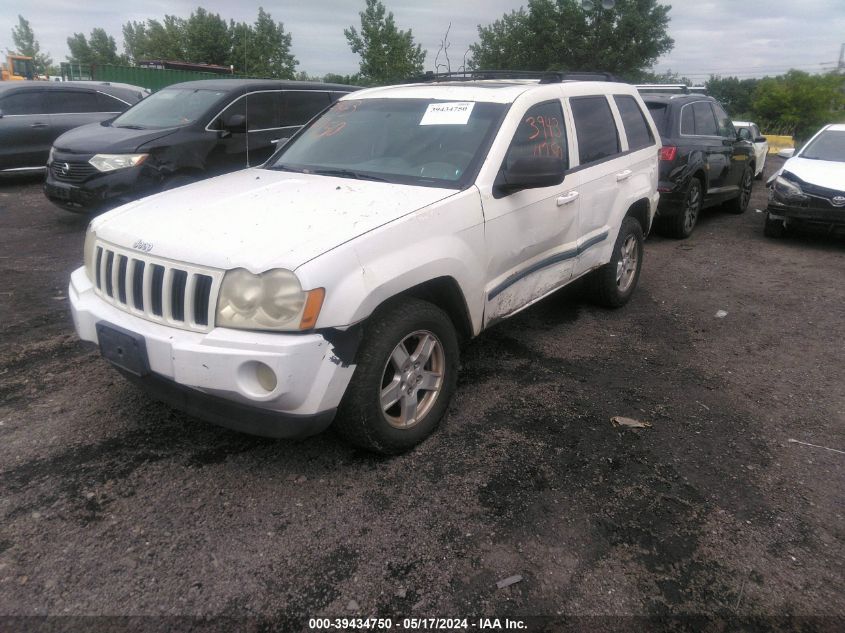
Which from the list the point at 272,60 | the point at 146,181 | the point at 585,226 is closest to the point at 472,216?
the point at 585,226

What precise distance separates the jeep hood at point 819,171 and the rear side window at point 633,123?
3364 mm

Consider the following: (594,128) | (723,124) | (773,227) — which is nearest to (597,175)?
(594,128)

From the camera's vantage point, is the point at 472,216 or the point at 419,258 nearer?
the point at 419,258

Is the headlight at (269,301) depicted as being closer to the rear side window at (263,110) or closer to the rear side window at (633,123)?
the rear side window at (633,123)

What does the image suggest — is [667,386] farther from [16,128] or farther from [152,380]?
[16,128]

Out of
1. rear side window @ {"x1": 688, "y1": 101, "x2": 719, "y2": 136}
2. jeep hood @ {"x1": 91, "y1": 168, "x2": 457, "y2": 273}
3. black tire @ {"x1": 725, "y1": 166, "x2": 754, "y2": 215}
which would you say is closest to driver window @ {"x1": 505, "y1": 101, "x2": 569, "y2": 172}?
jeep hood @ {"x1": 91, "y1": 168, "x2": 457, "y2": 273}

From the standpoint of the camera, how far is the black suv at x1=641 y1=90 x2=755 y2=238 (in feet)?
24.6

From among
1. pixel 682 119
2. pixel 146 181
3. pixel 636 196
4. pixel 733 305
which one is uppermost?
pixel 682 119

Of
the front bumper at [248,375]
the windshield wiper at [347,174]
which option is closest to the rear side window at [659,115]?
the windshield wiper at [347,174]

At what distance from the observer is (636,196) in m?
5.11

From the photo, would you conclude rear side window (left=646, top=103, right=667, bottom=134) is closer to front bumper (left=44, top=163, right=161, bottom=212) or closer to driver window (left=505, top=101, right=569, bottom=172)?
driver window (left=505, top=101, right=569, bottom=172)

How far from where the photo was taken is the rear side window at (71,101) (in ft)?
33.8

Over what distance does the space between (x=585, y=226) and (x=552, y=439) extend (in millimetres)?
1777

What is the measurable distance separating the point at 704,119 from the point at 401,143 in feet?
20.1
